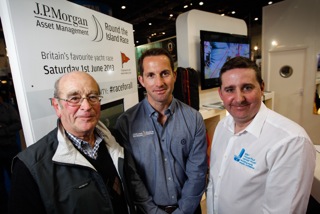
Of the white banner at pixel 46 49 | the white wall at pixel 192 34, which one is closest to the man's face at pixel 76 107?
the white banner at pixel 46 49

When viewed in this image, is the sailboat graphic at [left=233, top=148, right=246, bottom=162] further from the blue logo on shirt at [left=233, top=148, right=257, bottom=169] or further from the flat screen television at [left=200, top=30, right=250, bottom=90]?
the flat screen television at [left=200, top=30, right=250, bottom=90]

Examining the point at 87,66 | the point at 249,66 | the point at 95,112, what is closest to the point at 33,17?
the point at 87,66

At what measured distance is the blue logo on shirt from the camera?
3.76ft

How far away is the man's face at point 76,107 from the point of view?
107cm

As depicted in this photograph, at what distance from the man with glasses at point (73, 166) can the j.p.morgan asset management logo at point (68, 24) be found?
0.67 m

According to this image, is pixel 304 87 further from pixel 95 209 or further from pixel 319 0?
pixel 95 209

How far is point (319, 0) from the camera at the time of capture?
14.9ft

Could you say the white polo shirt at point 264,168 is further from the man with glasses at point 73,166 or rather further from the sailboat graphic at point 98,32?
the sailboat graphic at point 98,32

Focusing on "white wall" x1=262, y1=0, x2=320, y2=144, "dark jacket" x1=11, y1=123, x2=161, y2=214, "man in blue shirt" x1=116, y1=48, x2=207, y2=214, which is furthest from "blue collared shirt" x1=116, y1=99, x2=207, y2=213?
"white wall" x1=262, y1=0, x2=320, y2=144

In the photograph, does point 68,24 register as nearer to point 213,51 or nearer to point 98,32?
point 98,32

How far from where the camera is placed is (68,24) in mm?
1655

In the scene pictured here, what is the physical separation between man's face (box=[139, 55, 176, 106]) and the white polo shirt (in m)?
0.54

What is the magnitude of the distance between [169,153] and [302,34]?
5329 mm

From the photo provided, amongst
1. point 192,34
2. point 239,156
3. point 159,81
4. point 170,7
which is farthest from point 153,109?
point 170,7
